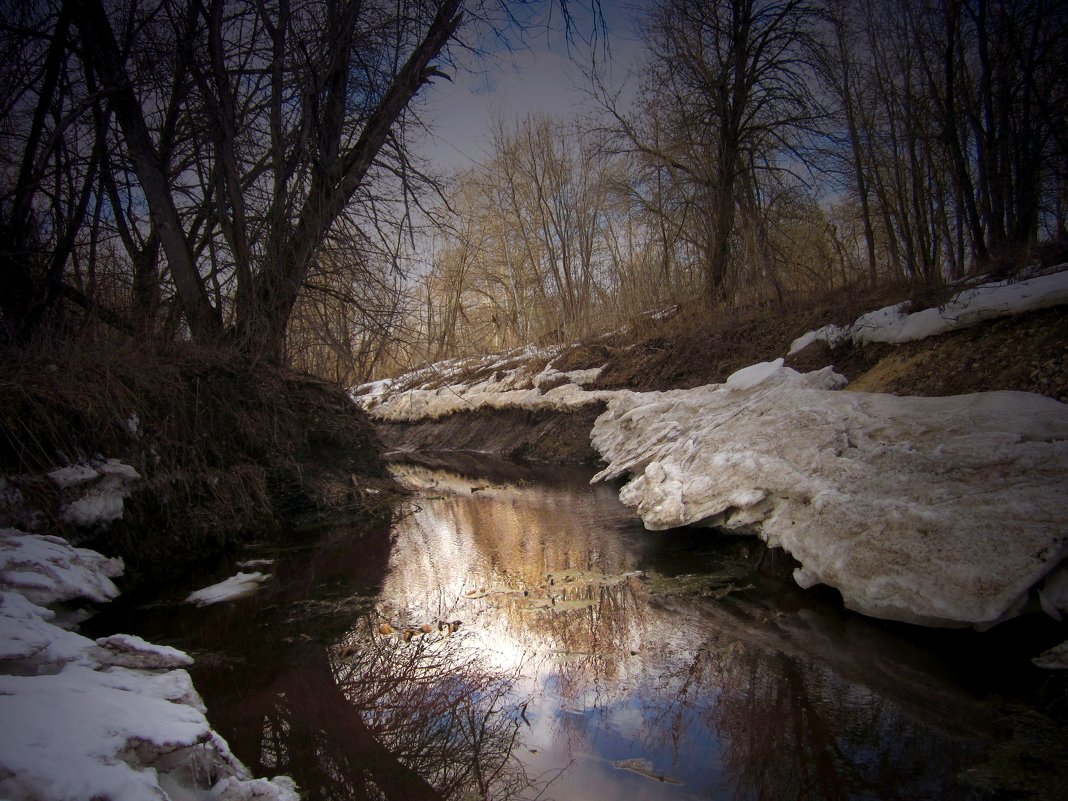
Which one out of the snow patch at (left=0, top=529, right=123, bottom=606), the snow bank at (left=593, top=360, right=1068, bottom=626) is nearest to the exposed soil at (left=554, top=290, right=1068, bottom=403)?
the snow bank at (left=593, top=360, right=1068, bottom=626)

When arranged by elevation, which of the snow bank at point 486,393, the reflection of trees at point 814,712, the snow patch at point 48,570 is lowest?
the reflection of trees at point 814,712

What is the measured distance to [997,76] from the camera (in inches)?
367

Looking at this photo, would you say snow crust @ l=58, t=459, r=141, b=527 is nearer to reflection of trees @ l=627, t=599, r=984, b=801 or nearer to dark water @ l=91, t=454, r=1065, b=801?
dark water @ l=91, t=454, r=1065, b=801

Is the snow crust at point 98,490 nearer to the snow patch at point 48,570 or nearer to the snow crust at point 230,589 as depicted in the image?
the snow patch at point 48,570

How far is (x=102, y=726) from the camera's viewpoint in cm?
163

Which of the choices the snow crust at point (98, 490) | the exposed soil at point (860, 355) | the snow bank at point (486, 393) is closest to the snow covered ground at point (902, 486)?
the exposed soil at point (860, 355)

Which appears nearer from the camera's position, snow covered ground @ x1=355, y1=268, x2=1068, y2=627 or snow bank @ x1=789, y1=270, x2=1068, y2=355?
snow covered ground @ x1=355, y1=268, x2=1068, y2=627

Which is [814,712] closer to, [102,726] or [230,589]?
[102,726]

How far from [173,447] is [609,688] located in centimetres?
462

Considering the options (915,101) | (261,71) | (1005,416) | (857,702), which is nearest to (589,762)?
(857,702)

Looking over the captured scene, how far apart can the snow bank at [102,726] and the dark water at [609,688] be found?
0.43 meters

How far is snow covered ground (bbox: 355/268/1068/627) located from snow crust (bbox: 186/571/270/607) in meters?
3.37

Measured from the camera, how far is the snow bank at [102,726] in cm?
138

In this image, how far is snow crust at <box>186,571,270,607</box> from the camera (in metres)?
4.21
